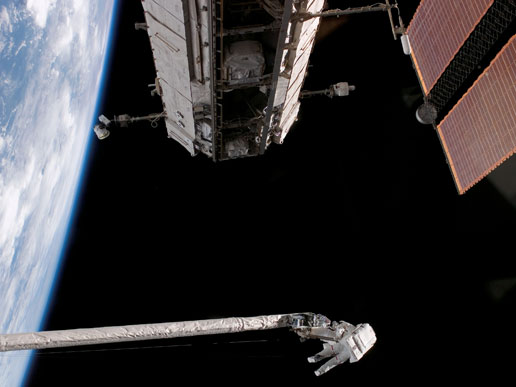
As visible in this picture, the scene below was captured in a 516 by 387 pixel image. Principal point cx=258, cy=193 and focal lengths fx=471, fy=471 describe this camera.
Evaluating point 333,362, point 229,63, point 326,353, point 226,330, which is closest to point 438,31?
point 229,63

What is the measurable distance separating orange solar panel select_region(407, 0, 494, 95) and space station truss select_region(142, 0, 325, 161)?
481 centimetres

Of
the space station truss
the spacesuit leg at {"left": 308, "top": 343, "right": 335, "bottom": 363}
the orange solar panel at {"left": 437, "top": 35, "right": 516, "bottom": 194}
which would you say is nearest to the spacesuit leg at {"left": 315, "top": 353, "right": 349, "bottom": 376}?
the spacesuit leg at {"left": 308, "top": 343, "right": 335, "bottom": 363}

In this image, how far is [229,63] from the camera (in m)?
8.53

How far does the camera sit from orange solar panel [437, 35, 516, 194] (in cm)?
1166

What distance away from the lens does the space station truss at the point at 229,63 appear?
777 centimetres

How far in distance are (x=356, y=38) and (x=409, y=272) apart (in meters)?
7.19

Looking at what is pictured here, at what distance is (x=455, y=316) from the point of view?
13555 mm

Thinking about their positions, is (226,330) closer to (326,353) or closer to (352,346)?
(326,353)

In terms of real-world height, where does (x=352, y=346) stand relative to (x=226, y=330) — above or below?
below

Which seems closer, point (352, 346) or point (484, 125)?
point (352, 346)

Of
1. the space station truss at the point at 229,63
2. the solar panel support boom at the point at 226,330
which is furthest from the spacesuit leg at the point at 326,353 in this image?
the space station truss at the point at 229,63

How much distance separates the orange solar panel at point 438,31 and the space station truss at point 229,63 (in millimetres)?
4811

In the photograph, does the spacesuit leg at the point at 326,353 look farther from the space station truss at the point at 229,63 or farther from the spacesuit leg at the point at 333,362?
the space station truss at the point at 229,63

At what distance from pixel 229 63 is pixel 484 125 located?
7783 millimetres
